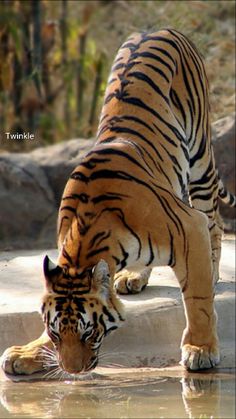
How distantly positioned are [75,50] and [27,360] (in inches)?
414

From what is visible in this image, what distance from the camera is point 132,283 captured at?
6691mm

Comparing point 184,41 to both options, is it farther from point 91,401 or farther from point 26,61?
point 26,61

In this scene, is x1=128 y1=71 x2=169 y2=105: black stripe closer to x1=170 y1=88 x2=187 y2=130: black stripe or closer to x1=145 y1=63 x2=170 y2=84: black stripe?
x1=145 y1=63 x2=170 y2=84: black stripe

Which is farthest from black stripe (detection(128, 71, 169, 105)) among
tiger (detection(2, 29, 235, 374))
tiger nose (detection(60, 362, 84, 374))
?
tiger nose (detection(60, 362, 84, 374))

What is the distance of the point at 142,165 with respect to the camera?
5973 mm

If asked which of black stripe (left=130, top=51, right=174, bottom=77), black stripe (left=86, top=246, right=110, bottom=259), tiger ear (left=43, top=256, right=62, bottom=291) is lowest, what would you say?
tiger ear (left=43, top=256, right=62, bottom=291)

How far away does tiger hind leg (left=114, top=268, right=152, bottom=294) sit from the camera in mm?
6703

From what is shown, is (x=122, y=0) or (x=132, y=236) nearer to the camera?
(x=132, y=236)

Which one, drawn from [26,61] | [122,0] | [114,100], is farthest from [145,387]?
[122,0]

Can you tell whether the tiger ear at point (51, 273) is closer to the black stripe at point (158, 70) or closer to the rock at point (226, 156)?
the black stripe at point (158, 70)

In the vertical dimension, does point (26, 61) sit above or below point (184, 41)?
below

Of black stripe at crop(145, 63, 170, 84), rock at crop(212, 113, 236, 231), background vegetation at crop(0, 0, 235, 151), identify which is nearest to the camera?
black stripe at crop(145, 63, 170, 84)

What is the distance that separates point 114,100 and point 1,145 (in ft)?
19.7

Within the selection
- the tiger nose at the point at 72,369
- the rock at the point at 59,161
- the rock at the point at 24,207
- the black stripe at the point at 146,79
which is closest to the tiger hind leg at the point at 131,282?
the black stripe at the point at 146,79
